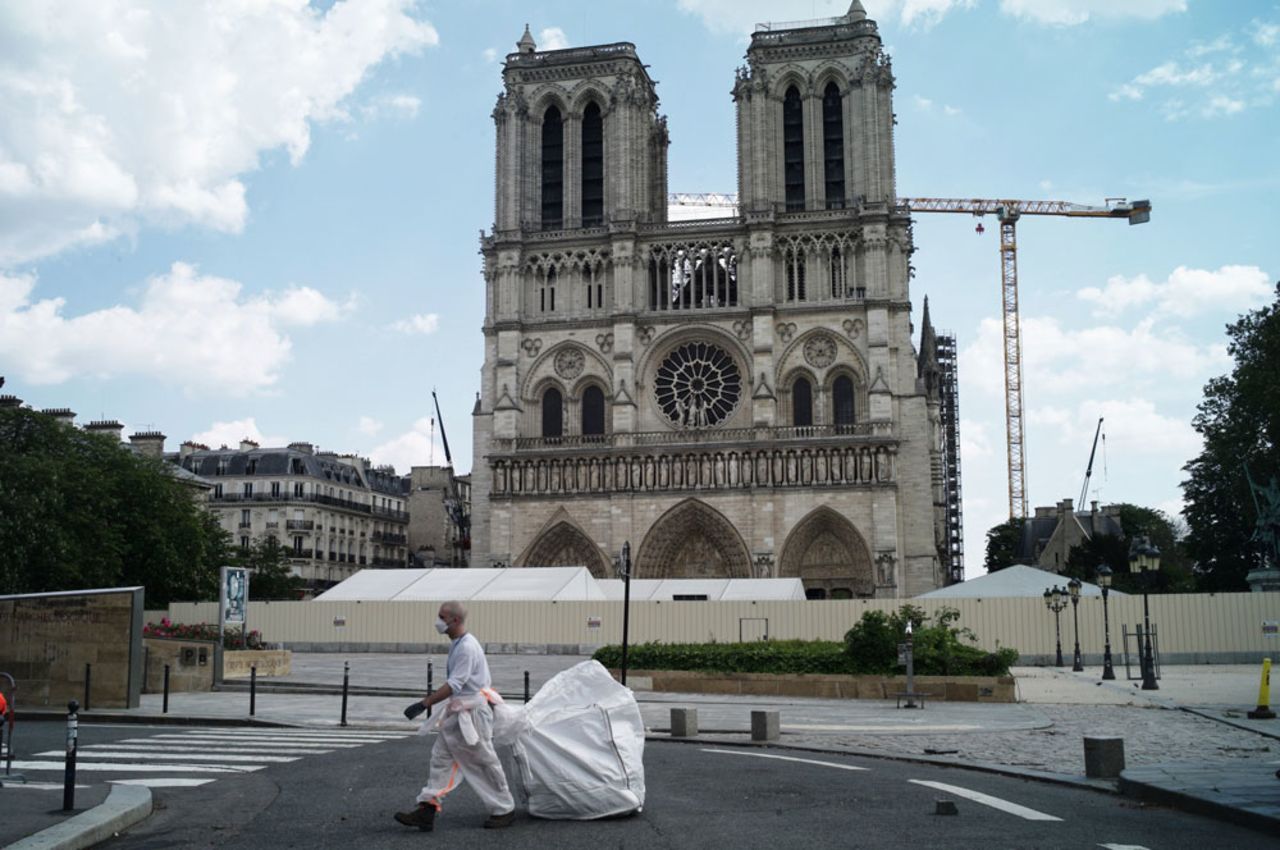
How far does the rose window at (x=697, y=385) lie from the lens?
198 feet

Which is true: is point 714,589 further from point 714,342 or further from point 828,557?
point 714,342

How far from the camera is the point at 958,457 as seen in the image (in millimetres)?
112812

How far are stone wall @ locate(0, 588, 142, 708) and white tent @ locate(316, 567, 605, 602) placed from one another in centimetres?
2191

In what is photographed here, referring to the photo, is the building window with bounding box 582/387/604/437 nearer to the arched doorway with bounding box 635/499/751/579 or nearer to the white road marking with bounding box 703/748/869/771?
the arched doorway with bounding box 635/499/751/579

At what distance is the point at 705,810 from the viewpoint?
9.86 m

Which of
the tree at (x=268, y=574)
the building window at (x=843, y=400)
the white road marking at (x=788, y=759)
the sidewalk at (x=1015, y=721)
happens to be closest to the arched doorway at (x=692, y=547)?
the building window at (x=843, y=400)

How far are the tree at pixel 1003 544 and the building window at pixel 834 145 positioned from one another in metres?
38.5

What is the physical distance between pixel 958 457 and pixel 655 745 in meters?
101

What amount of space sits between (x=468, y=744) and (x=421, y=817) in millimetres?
578

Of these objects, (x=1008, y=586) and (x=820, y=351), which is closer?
(x=1008, y=586)

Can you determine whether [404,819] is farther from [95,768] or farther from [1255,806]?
[1255,806]

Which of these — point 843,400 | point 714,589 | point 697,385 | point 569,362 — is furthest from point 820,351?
point 714,589

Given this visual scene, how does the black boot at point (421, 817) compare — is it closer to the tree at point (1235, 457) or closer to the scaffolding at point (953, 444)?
the tree at point (1235, 457)

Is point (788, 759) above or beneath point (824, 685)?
beneath
